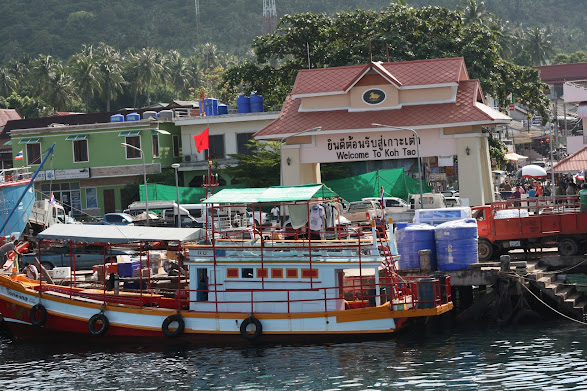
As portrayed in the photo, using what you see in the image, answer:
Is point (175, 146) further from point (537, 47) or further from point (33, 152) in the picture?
point (537, 47)

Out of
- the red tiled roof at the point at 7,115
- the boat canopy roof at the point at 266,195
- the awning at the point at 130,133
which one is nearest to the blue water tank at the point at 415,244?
the boat canopy roof at the point at 266,195

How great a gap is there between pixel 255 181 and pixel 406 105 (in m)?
18.5

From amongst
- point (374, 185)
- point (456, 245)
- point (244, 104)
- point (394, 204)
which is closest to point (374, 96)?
point (394, 204)

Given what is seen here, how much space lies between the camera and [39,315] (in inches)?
1191

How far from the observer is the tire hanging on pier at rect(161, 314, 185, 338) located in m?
28.6

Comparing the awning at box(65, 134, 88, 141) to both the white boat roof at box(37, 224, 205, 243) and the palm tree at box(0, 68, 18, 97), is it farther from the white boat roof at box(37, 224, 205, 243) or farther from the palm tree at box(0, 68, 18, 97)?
the palm tree at box(0, 68, 18, 97)

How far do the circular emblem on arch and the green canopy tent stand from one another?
305 inches

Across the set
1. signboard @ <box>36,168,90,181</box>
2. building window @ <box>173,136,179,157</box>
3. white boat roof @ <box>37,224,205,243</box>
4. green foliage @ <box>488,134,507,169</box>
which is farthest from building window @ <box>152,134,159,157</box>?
white boat roof @ <box>37,224,205,243</box>

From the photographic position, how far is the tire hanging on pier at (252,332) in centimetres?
2797

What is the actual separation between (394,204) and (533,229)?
56.3 feet

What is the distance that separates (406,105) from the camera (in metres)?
45.3

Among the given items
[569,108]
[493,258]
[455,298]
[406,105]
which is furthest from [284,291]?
[569,108]

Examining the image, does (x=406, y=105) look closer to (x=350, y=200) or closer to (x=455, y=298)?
(x=350, y=200)

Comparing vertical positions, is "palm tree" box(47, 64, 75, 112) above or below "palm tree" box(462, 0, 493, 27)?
below
